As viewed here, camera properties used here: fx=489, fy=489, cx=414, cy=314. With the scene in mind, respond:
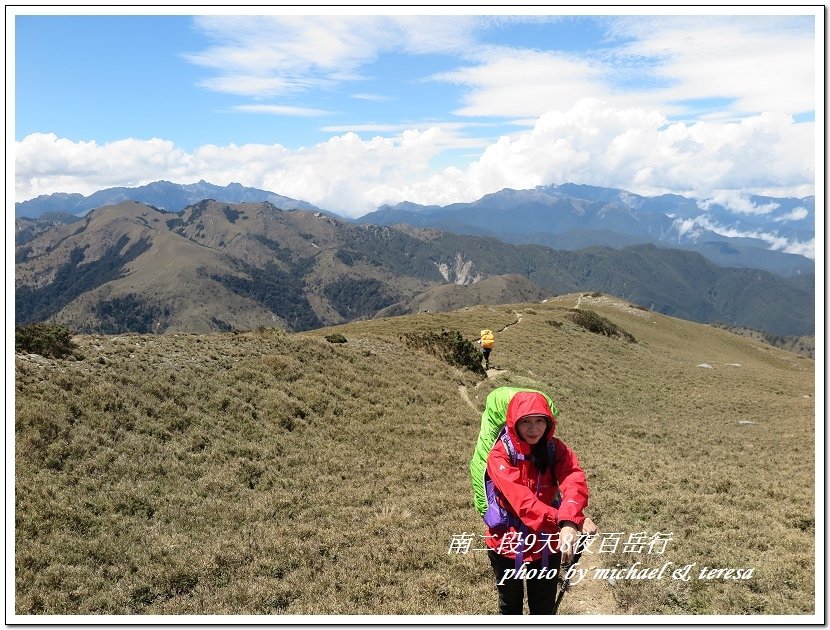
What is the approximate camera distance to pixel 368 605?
9.02 metres

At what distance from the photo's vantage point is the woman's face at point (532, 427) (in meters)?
6.08

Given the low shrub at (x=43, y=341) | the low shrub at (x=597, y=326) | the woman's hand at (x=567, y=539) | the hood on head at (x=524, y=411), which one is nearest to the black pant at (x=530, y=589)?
the woman's hand at (x=567, y=539)

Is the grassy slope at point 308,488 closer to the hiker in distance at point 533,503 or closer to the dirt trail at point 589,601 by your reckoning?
the dirt trail at point 589,601

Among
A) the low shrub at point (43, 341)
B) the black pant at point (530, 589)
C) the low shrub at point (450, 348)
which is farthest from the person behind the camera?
the low shrub at point (450, 348)

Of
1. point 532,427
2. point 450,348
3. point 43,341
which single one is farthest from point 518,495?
point 450,348

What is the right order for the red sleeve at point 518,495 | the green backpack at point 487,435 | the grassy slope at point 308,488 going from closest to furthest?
the red sleeve at point 518,495, the green backpack at point 487,435, the grassy slope at point 308,488

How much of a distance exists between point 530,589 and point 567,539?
50.9 inches

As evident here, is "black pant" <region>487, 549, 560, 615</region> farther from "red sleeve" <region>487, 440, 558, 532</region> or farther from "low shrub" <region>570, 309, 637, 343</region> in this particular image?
"low shrub" <region>570, 309, 637, 343</region>

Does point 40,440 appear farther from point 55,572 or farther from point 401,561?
point 401,561

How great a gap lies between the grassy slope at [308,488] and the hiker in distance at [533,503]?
10.1 ft

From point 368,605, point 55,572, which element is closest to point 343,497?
point 368,605

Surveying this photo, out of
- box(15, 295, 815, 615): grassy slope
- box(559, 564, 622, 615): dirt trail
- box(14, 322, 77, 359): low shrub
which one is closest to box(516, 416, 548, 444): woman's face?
box(15, 295, 815, 615): grassy slope

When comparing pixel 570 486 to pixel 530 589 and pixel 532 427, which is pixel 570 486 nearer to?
pixel 532 427

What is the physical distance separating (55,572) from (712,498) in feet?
55.2
